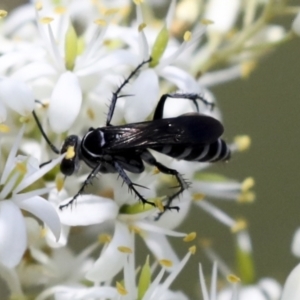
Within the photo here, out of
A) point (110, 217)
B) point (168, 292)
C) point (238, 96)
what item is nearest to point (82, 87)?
point (110, 217)

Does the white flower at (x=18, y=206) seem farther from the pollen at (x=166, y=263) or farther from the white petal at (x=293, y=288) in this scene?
the white petal at (x=293, y=288)

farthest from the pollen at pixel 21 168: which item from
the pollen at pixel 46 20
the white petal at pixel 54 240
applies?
the pollen at pixel 46 20

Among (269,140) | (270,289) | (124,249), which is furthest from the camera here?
(269,140)

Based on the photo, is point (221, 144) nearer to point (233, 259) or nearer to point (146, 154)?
point (146, 154)

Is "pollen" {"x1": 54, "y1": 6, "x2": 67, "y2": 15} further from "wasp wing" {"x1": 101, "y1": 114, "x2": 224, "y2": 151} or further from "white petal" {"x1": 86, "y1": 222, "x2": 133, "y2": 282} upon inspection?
"white petal" {"x1": 86, "y1": 222, "x2": 133, "y2": 282}

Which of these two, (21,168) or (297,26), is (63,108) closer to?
(21,168)

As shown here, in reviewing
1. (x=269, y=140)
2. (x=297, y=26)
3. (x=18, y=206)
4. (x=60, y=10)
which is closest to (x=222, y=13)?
(x=297, y=26)
